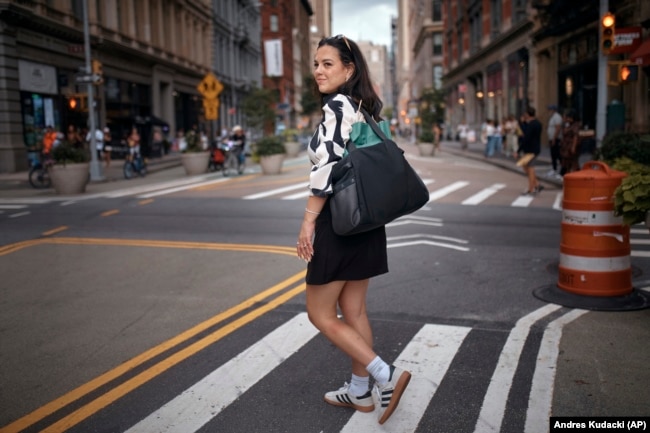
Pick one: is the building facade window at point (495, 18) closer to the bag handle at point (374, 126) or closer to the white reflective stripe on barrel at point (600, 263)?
the white reflective stripe on barrel at point (600, 263)

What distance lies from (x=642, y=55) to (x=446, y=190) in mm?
7592

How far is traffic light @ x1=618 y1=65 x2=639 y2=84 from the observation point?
56.3 ft

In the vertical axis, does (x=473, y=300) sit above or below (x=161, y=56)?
below

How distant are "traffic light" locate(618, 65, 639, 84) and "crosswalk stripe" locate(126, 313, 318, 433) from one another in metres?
15.1

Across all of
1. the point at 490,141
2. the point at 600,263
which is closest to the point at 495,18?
the point at 490,141

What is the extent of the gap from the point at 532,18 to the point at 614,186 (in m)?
33.9

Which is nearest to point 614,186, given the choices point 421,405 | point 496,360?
point 496,360

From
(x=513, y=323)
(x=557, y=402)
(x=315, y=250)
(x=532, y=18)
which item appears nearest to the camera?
(x=315, y=250)

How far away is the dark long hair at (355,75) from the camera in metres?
3.50

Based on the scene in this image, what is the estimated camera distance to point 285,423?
12.1 feet

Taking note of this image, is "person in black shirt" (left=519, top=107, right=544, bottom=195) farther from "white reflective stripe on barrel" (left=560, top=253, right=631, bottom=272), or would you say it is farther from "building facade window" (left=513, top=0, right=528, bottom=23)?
"building facade window" (left=513, top=0, right=528, bottom=23)

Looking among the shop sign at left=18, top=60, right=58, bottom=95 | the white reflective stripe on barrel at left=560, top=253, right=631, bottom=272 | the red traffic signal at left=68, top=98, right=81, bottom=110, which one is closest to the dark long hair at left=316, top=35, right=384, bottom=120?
the white reflective stripe on barrel at left=560, top=253, right=631, bottom=272

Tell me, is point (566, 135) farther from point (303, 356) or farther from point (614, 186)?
point (303, 356)

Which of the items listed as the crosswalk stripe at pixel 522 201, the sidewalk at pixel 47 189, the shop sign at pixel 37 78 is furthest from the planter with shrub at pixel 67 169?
the shop sign at pixel 37 78
